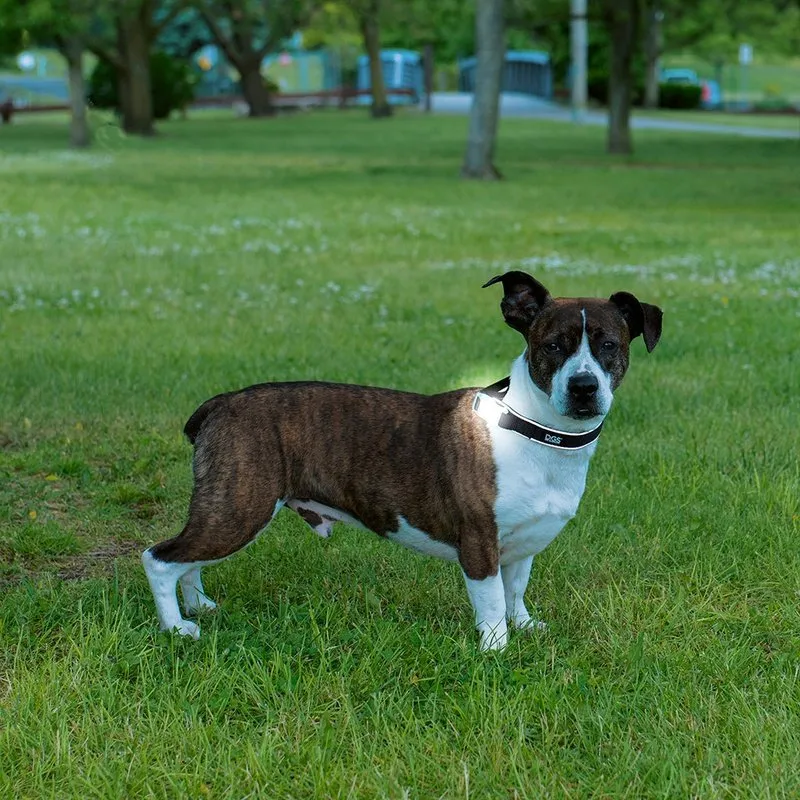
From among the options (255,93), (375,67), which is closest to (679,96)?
(375,67)

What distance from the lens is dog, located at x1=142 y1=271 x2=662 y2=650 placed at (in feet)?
15.0

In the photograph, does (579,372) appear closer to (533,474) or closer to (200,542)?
(533,474)

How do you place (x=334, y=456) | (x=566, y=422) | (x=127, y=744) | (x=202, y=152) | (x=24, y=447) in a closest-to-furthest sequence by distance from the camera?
1. (x=127, y=744)
2. (x=566, y=422)
3. (x=334, y=456)
4. (x=24, y=447)
5. (x=202, y=152)

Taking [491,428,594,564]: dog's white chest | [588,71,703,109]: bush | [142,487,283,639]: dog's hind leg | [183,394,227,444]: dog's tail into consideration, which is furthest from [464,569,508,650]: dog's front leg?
[588,71,703,109]: bush

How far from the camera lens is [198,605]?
5145 mm

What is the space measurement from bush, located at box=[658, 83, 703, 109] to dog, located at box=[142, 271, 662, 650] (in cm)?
7166

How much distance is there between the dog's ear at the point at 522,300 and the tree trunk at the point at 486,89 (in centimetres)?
2230

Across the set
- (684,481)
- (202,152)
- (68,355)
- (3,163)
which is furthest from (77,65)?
(684,481)

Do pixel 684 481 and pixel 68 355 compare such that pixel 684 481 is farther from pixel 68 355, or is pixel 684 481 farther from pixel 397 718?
pixel 68 355

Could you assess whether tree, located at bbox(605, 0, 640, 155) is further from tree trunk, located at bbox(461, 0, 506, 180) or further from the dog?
the dog

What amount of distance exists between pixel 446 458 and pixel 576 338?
70 cm

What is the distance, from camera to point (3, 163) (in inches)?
1260

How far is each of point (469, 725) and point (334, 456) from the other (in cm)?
119

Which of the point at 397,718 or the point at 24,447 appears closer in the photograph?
the point at 397,718
